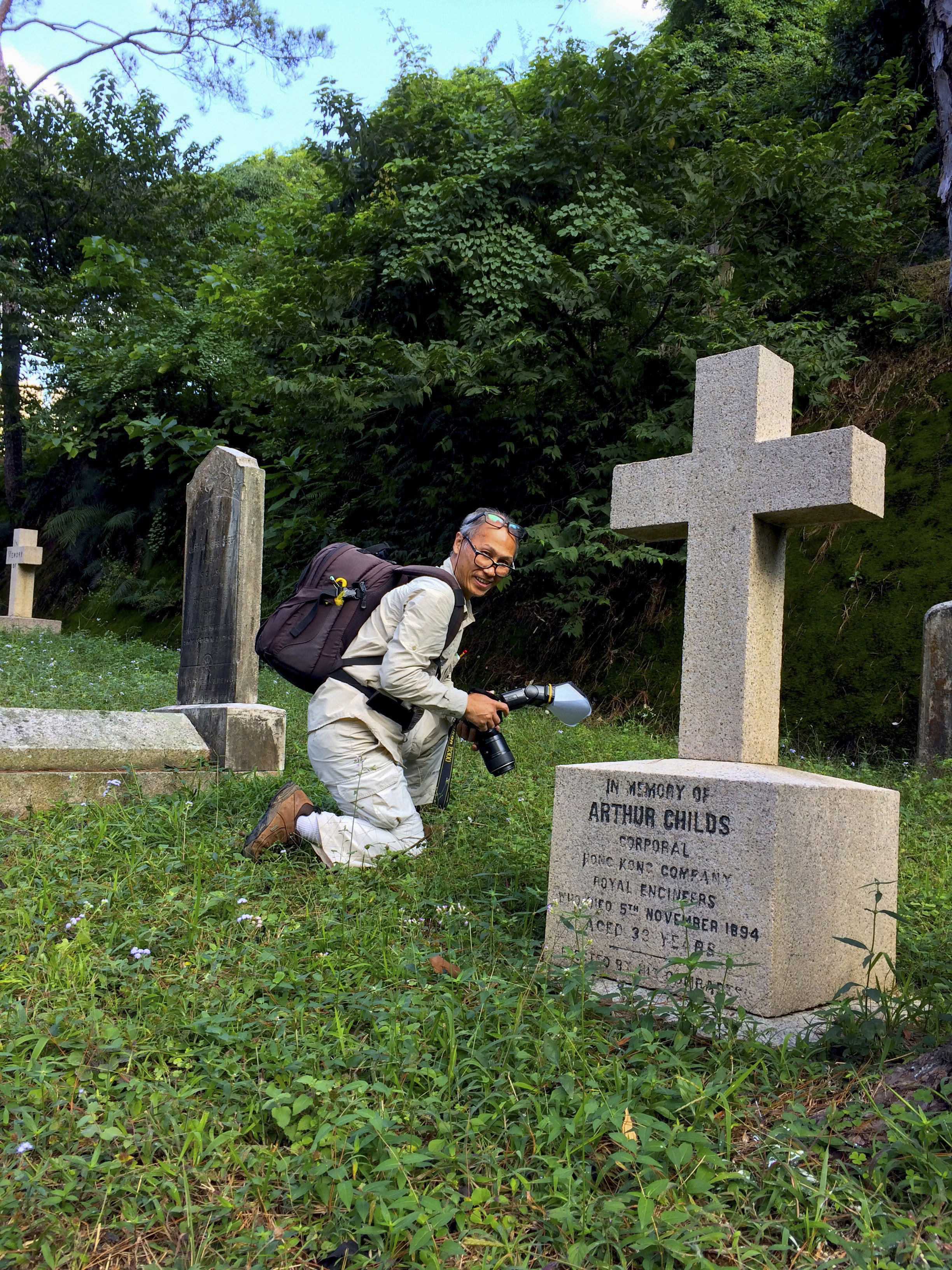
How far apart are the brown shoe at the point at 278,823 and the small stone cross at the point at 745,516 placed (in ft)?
5.39

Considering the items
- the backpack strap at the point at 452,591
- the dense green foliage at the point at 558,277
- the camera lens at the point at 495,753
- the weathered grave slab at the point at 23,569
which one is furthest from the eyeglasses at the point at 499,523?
the weathered grave slab at the point at 23,569

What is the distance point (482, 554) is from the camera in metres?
4.23

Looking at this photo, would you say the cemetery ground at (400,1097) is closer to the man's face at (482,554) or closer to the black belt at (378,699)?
the black belt at (378,699)

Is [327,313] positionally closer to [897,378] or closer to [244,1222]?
[897,378]

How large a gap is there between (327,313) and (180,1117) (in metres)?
9.23

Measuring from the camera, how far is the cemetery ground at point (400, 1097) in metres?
1.83

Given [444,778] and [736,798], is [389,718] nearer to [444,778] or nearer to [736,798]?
[444,778]

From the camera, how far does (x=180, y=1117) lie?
2.15 m

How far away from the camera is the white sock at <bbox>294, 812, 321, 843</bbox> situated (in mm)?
4020

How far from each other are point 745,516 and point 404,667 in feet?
4.95

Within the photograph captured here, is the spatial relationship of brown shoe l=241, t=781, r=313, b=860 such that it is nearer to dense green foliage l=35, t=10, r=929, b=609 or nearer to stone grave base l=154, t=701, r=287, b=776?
stone grave base l=154, t=701, r=287, b=776

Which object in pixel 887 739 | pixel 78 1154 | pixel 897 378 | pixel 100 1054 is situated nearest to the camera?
pixel 78 1154

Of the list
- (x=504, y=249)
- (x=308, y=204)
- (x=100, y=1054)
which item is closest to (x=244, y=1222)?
(x=100, y=1054)

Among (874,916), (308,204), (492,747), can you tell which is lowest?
(874,916)
